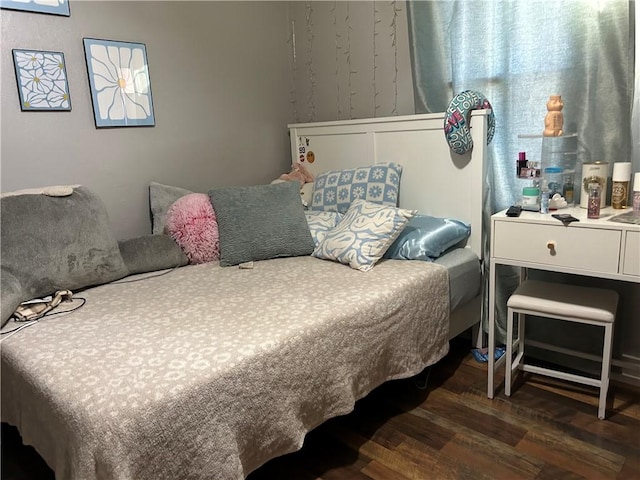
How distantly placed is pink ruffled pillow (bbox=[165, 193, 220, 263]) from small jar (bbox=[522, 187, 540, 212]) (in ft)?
4.61

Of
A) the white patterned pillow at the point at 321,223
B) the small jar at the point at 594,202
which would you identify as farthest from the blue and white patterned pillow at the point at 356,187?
the small jar at the point at 594,202

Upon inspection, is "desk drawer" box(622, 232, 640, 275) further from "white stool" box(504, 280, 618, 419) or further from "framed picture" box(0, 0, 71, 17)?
"framed picture" box(0, 0, 71, 17)

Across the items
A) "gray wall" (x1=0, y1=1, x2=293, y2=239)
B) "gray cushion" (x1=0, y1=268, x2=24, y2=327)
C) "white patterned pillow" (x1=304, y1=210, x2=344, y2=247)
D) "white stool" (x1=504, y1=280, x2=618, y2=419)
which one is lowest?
"white stool" (x1=504, y1=280, x2=618, y2=419)

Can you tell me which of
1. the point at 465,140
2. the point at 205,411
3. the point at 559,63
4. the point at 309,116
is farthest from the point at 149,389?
the point at 309,116

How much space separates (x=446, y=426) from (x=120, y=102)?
2.11 metres

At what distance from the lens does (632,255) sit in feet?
5.33

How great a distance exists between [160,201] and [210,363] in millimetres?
1391

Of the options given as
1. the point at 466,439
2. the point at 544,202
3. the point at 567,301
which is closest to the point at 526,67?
the point at 544,202

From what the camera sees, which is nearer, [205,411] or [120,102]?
[205,411]

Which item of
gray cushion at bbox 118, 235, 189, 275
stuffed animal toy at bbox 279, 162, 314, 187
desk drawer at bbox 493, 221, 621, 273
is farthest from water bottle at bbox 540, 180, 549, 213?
gray cushion at bbox 118, 235, 189, 275

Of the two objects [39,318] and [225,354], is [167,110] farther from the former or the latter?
[225,354]

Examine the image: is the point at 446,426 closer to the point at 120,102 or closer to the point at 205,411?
the point at 205,411

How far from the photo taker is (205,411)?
118 centimetres

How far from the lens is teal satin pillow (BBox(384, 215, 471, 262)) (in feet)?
6.77
